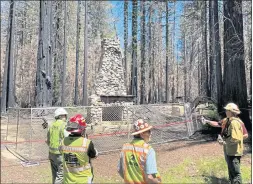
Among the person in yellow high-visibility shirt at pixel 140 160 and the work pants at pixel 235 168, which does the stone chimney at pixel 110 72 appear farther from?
the person in yellow high-visibility shirt at pixel 140 160

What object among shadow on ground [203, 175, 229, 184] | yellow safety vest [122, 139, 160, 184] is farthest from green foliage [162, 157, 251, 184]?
yellow safety vest [122, 139, 160, 184]

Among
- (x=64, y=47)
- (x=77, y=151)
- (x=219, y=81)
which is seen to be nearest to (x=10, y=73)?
(x=64, y=47)

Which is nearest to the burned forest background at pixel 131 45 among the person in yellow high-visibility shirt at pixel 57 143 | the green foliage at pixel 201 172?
the green foliage at pixel 201 172

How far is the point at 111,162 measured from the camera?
8648 mm

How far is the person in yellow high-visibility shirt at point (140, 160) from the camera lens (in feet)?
10.1

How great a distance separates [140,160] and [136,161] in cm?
6

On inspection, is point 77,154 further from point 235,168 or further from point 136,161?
point 235,168

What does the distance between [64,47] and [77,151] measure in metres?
25.7

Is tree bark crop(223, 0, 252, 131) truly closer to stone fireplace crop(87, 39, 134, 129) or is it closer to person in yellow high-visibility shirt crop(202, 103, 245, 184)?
person in yellow high-visibility shirt crop(202, 103, 245, 184)

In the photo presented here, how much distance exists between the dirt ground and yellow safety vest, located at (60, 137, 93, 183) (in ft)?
10.8

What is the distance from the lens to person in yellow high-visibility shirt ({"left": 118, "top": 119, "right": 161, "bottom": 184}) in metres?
3.08

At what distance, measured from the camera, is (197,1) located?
15602 mm

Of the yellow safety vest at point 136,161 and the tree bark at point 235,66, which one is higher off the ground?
the tree bark at point 235,66

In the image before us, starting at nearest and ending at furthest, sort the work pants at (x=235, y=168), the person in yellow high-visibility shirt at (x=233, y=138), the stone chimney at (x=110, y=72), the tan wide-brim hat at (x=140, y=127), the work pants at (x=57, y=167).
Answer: the tan wide-brim hat at (x=140, y=127)
the person in yellow high-visibility shirt at (x=233, y=138)
the work pants at (x=235, y=168)
the work pants at (x=57, y=167)
the stone chimney at (x=110, y=72)
